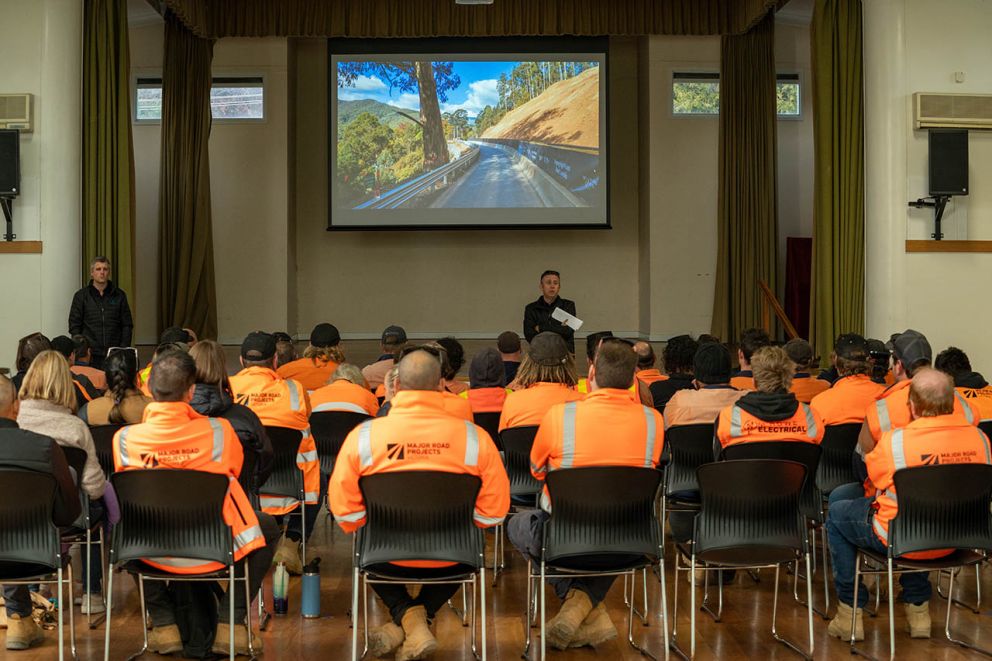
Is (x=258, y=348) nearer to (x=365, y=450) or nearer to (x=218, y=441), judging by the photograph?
(x=218, y=441)

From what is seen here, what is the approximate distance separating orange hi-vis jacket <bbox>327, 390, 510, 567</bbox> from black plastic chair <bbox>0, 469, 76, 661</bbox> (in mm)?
976

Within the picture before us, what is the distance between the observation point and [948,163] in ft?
29.9

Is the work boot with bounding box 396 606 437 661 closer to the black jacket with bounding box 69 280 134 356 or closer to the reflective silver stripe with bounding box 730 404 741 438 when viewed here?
the reflective silver stripe with bounding box 730 404 741 438

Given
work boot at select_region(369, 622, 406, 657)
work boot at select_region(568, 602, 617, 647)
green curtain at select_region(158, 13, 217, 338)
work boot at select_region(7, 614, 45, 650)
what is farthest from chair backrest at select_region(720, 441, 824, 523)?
green curtain at select_region(158, 13, 217, 338)

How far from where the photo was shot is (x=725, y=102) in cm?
1360

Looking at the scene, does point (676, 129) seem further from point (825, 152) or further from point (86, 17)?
point (86, 17)

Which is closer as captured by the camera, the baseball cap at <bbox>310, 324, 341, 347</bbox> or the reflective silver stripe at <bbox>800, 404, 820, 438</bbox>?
the reflective silver stripe at <bbox>800, 404, 820, 438</bbox>

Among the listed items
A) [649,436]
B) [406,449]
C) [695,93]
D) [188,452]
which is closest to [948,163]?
[695,93]

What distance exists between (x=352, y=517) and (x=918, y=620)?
233 centimetres

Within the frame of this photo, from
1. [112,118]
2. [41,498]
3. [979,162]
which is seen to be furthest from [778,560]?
[112,118]

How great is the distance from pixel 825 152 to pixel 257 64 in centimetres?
749

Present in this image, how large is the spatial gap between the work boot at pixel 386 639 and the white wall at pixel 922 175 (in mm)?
6679

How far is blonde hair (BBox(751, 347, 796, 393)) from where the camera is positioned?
168 inches

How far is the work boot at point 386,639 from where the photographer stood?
3.92m
